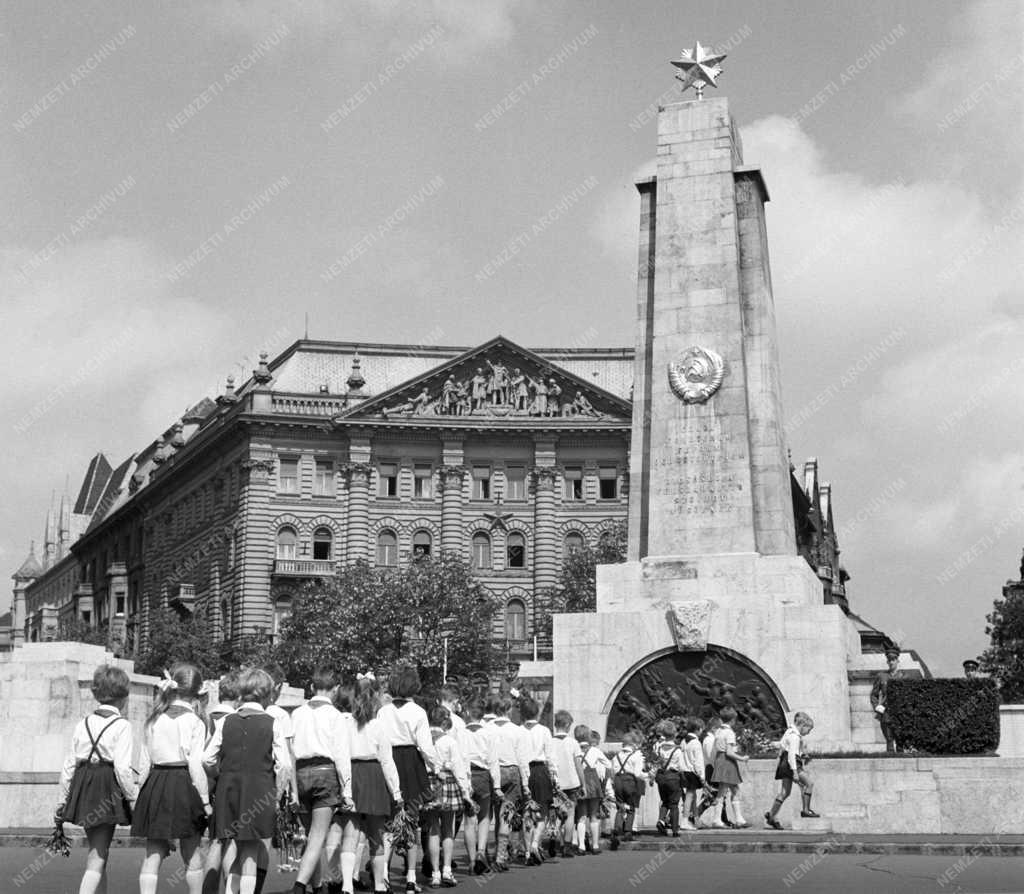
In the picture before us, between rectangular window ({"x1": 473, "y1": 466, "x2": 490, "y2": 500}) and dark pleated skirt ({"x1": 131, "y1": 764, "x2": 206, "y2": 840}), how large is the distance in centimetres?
7199

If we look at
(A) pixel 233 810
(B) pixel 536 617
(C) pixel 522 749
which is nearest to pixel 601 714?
(C) pixel 522 749

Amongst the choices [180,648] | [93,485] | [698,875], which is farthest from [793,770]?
[93,485]

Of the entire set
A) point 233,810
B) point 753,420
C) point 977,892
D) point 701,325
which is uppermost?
point 701,325

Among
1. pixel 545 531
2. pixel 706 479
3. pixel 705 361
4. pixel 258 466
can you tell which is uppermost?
pixel 258 466

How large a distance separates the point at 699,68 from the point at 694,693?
1097cm

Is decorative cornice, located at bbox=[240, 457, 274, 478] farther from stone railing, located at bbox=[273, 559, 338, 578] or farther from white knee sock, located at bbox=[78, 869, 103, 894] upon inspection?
white knee sock, located at bbox=[78, 869, 103, 894]

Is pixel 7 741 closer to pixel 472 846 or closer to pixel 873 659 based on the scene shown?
pixel 472 846

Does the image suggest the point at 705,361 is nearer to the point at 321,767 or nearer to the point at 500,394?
the point at 321,767

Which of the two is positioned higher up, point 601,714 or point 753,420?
point 753,420

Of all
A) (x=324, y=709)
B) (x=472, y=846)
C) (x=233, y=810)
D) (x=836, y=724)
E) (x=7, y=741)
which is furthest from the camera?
(x=7, y=741)

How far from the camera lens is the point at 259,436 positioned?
82125mm

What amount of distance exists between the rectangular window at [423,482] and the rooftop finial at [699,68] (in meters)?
56.8

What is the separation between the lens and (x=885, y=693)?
23000 mm

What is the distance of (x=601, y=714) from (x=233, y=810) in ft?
44.1
